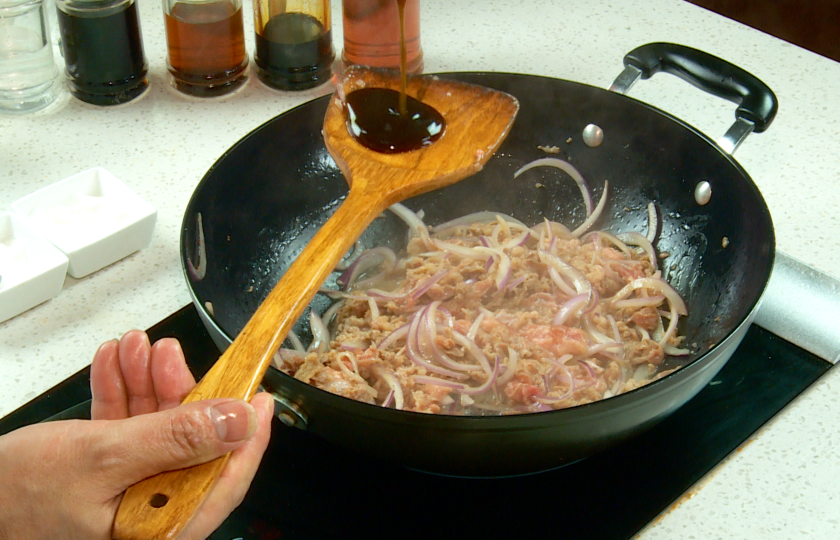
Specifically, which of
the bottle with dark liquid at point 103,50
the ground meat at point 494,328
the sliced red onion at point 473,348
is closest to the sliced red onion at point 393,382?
the ground meat at point 494,328

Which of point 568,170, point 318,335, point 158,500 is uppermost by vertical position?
point 158,500

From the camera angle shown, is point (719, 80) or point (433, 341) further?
point (719, 80)

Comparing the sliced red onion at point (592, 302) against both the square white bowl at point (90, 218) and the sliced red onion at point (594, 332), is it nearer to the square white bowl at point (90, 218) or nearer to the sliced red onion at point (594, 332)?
the sliced red onion at point (594, 332)

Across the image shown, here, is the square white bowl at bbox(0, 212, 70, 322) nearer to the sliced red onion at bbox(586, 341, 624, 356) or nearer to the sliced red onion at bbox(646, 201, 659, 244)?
the sliced red onion at bbox(586, 341, 624, 356)

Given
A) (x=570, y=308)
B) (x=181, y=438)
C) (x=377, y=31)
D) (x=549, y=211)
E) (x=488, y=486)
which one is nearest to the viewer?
(x=181, y=438)

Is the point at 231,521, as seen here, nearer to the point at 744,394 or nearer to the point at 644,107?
the point at 744,394

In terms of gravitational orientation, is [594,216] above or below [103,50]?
below

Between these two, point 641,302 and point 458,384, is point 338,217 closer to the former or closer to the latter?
point 458,384

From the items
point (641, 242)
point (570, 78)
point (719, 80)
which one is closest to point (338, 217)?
point (641, 242)
